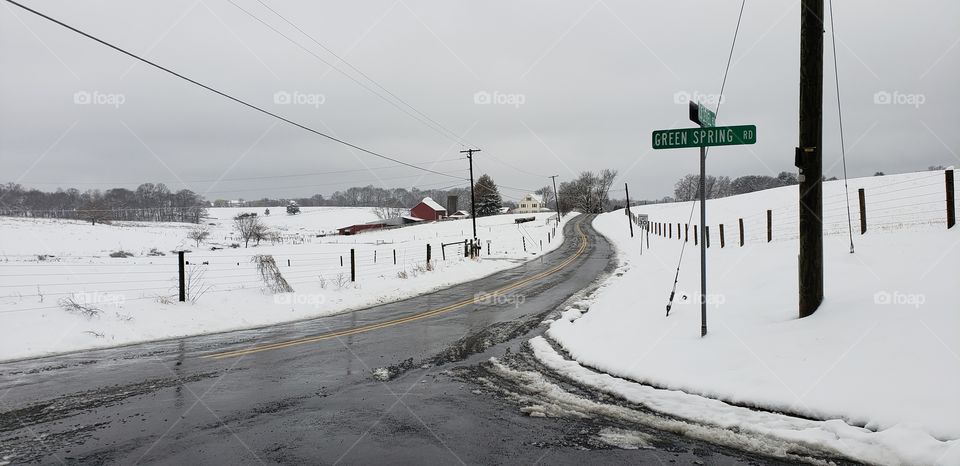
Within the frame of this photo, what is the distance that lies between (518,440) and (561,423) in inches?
24.8

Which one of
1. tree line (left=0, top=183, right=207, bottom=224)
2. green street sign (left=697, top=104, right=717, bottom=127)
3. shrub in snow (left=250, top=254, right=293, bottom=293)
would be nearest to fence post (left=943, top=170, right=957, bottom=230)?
green street sign (left=697, top=104, right=717, bottom=127)

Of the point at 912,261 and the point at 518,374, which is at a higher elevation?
the point at 912,261

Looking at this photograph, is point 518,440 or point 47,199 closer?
point 518,440

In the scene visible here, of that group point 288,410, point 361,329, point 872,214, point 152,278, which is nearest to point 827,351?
point 288,410

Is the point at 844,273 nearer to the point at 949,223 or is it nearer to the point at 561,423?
the point at 949,223

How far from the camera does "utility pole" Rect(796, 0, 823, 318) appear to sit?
6.71 m

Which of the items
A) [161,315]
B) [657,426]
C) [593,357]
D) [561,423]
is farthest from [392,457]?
[161,315]

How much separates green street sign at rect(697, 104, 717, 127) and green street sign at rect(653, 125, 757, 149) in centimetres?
20

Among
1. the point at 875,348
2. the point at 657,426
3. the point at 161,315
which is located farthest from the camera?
the point at 161,315

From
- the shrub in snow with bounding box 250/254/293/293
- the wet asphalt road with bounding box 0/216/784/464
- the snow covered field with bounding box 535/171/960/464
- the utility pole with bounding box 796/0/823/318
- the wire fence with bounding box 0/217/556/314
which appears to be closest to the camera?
the wet asphalt road with bounding box 0/216/784/464

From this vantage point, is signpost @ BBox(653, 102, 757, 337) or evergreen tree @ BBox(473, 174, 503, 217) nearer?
signpost @ BBox(653, 102, 757, 337)

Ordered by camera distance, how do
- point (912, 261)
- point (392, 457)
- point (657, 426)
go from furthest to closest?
point (912, 261) < point (657, 426) < point (392, 457)

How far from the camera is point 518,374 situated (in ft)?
22.8

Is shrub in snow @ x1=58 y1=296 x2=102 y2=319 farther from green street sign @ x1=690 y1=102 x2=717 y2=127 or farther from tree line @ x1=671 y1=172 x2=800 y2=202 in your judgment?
tree line @ x1=671 y1=172 x2=800 y2=202
